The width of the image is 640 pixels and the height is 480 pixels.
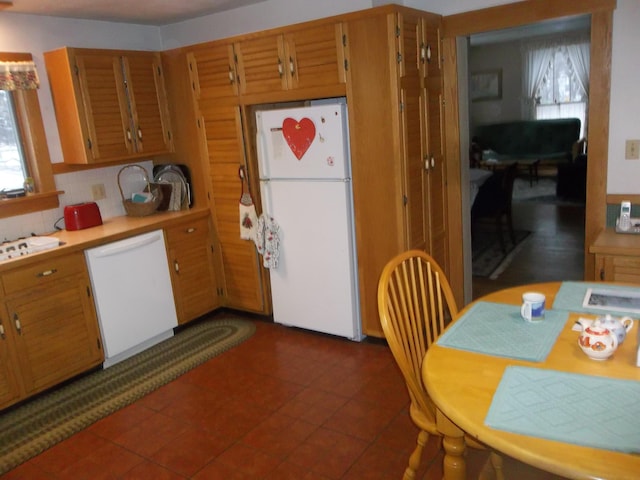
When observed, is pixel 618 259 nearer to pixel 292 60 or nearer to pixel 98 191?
pixel 292 60

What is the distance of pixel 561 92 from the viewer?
8438mm

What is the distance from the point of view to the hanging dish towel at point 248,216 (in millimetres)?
3627

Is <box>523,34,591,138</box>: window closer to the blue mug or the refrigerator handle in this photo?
the refrigerator handle

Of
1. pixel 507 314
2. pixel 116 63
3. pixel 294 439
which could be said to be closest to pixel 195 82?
pixel 116 63

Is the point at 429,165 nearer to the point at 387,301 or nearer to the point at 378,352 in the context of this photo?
the point at 378,352

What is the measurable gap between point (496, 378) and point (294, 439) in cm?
134

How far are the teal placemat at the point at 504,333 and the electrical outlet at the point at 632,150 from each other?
1564 mm

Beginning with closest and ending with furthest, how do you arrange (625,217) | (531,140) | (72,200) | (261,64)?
1. (625,217)
2. (261,64)
3. (72,200)
4. (531,140)

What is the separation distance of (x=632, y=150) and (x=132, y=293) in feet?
9.90

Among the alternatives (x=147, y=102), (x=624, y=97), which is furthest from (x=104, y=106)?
(x=624, y=97)

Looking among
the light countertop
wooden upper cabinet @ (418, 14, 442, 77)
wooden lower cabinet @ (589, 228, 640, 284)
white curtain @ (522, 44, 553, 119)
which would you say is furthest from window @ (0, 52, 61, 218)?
white curtain @ (522, 44, 553, 119)

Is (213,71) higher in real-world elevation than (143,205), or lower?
higher

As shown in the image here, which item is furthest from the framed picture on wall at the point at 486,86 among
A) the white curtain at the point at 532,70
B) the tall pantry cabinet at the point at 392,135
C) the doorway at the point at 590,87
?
the tall pantry cabinet at the point at 392,135

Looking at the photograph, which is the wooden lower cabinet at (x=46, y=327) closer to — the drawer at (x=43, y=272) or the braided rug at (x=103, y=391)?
the drawer at (x=43, y=272)
